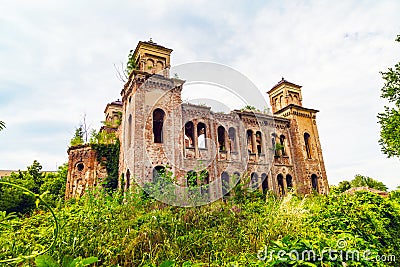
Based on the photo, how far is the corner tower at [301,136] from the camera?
900 inches

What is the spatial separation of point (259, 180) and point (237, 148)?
293cm

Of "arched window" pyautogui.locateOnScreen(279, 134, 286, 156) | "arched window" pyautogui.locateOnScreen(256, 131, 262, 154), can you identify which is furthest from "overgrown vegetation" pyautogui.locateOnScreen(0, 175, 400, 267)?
"arched window" pyautogui.locateOnScreen(279, 134, 286, 156)

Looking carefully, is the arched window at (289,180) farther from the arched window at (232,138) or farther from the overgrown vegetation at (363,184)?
the overgrown vegetation at (363,184)

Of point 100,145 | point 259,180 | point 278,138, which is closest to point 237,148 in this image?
point 259,180

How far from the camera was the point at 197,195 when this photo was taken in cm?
765

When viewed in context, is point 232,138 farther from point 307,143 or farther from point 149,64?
point 149,64

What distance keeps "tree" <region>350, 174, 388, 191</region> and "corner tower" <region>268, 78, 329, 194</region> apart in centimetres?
2366

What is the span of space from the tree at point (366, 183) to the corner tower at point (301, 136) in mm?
23658

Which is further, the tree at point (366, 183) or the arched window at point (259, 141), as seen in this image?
the tree at point (366, 183)

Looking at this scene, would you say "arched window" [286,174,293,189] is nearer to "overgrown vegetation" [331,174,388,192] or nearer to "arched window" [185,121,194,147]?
"arched window" [185,121,194,147]

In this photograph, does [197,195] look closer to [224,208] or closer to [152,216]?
[224,208]

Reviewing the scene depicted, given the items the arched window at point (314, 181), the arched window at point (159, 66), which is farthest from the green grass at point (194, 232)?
the arched window at point (314, 181)

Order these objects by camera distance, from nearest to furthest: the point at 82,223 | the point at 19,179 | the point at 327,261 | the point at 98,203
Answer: the point at 327,261
the point at 82,223
the point at 98,203
the point at 19,179

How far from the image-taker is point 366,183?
44.5m
